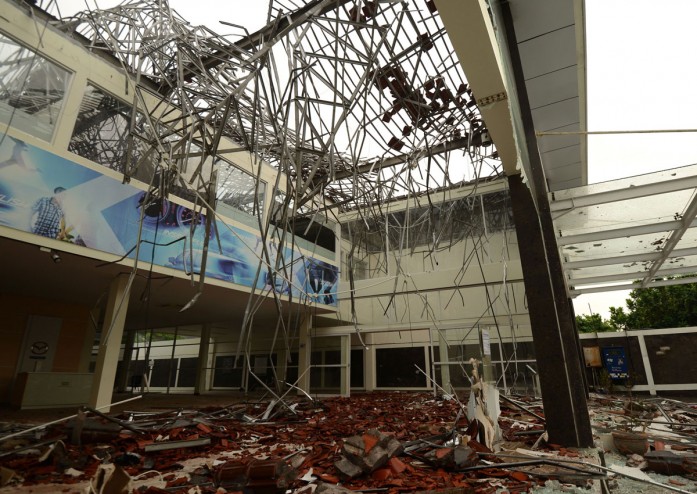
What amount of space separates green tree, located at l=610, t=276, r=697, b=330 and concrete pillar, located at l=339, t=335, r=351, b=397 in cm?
1512

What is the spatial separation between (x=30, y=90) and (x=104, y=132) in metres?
0.97

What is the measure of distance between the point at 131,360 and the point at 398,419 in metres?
13.1

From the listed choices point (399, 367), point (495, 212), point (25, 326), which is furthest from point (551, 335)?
point (25, 326)

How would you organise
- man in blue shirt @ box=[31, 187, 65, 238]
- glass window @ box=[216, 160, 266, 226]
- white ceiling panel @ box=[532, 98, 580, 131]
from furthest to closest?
glass window @ box=[216, 160, 266, 226] < man in blue shirt @ box=[31, 187, 65, 238] < white ceiling panel @ box=[532, 98, 580, 131]

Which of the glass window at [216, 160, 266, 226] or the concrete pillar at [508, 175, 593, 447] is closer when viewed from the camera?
the concrete pillar at [508, 175, 593, 447]

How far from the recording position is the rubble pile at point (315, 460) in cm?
174

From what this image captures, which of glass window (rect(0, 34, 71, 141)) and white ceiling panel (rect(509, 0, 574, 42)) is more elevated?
glass window (rect(0, 34, 71, 141))

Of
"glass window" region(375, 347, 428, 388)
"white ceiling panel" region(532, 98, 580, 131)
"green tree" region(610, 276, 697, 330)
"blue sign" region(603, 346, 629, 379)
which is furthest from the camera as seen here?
"green tree" region(610, 276, 697, 330)

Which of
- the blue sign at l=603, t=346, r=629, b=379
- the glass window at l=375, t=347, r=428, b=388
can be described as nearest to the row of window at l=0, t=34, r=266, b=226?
the glass window at l=375, t=347, r=428, b=388

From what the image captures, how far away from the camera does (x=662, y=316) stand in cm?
1844

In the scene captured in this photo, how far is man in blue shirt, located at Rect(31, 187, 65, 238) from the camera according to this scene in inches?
187

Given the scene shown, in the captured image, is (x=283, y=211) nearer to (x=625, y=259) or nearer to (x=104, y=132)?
(x=104, y=132)

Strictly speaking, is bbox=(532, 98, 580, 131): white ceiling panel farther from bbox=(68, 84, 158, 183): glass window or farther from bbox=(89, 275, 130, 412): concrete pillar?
bbox=(89, 275, 130, 412): concrete pillar

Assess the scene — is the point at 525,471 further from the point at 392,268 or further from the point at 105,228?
the point at 392,268
